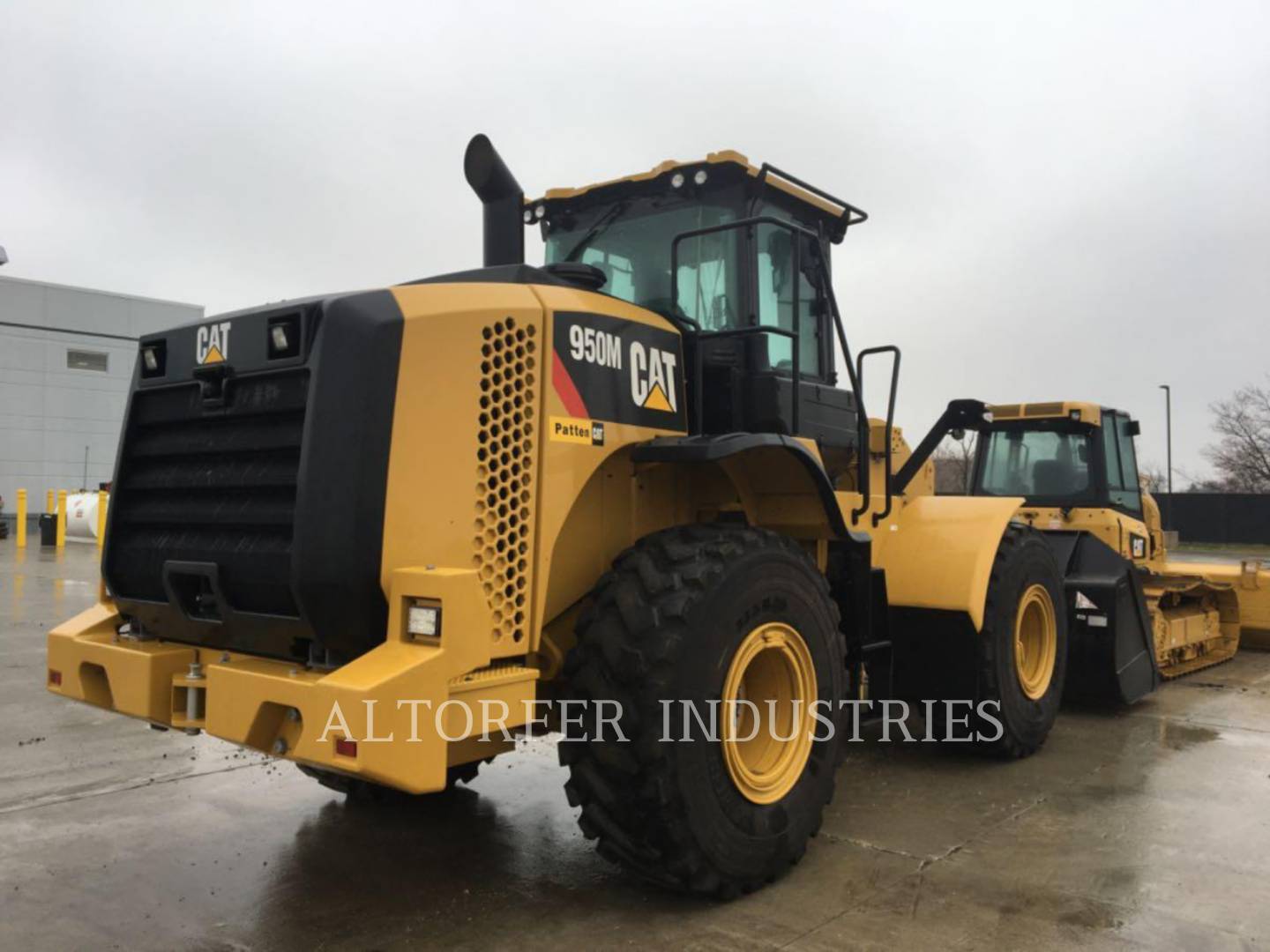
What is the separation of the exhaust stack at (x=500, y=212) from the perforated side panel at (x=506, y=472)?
0.82 meters

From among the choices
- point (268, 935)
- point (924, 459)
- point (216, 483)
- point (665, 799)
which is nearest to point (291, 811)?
point (268, 935)

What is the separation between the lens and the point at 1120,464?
1000cm

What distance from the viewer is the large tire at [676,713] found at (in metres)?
3.55

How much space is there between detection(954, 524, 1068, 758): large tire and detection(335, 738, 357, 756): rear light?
381cm

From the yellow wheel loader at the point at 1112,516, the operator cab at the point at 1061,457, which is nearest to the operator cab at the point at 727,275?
the yellow wheel loader at the point at 1112,516

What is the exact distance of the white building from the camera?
34812 mm

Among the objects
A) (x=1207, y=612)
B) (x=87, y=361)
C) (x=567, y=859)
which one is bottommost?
(x=567, y=859)

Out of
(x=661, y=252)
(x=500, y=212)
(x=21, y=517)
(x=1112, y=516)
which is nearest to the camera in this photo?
(x=500, y=212)

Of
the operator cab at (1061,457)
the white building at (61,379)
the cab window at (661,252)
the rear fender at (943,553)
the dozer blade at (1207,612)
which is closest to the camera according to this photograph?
the cab window at (661,252)

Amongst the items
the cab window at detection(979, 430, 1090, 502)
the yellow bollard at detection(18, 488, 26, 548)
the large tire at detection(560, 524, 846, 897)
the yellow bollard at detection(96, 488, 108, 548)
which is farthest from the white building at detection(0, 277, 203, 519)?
the large tire at detection(560, 524, 846, 897)

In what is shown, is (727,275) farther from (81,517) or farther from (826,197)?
(81,517)

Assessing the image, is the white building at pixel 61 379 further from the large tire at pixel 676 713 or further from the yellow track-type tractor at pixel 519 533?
the large tire at pixel 676 713

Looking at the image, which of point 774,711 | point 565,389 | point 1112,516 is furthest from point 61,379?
point 774,711

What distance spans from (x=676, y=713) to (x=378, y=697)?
1.07 m
